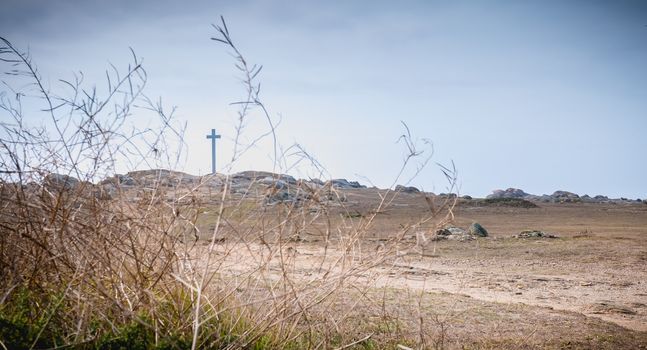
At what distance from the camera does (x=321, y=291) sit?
4.32 meters

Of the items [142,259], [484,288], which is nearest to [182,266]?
[142,259]

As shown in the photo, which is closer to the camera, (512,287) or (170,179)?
(170,179)

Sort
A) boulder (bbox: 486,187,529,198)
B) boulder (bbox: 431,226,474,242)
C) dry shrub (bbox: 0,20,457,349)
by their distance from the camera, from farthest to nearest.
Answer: boulder (bbox: 486,187,529,198), boulder (bbox: 431,226,474,242), dry shrub (bbox: 0,20,457,349)

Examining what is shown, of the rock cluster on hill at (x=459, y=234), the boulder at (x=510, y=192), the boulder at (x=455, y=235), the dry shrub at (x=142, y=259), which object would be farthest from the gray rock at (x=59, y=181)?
the boulder at (x=510, y=192)

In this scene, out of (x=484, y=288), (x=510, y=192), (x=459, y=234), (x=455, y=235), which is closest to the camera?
(x=484, y=288)

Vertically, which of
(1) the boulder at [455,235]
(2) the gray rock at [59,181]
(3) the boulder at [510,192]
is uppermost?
(3) the boulder at [510,192]

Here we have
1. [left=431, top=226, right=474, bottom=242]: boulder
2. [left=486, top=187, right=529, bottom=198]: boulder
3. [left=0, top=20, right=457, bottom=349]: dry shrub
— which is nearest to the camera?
[left=0, top=20, right=457, bottom=349]: dry shrub

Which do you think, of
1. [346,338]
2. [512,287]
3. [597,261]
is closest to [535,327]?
[346,338]

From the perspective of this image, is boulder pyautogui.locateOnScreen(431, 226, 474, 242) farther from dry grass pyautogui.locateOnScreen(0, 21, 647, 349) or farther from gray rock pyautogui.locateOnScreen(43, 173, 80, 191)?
gray rock pyautogui.locateOnScreen(43, 173, 80, 191)

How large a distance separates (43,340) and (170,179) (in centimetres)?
159

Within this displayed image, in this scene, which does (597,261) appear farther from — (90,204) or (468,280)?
(90,204)

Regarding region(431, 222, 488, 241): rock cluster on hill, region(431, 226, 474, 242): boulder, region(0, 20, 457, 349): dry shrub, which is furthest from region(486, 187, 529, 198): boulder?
region(0, 20, 457, 349): dry shrub

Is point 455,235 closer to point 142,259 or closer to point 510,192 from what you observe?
point 142,259

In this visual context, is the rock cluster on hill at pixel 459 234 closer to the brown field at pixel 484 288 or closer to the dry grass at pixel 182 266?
the brown field at pixel 484 288
